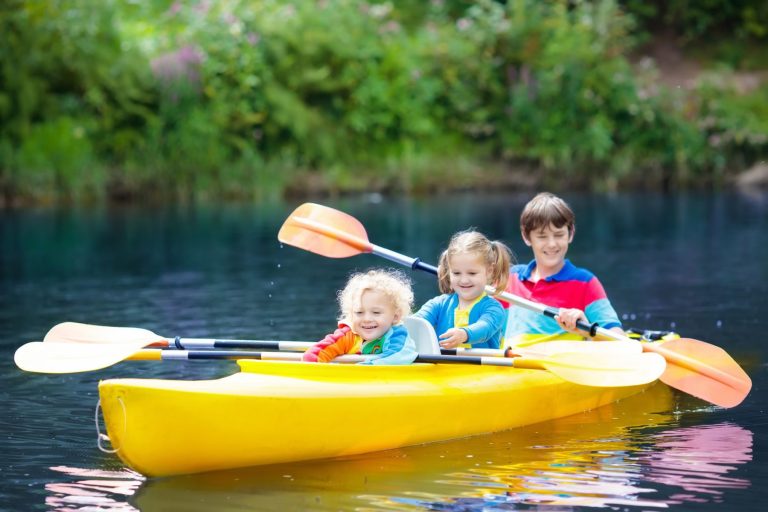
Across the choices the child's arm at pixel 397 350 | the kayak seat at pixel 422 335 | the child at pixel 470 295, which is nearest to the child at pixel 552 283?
the child at pixel 470 295

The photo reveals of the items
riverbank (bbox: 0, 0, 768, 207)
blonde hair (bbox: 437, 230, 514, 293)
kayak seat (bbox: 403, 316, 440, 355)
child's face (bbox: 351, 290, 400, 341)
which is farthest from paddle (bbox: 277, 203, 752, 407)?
riverbank (bbox: 0, 0, 768, 207)

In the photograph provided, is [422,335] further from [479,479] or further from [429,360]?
[479,479]

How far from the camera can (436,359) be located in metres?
5.78

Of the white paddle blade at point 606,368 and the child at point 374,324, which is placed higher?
the child at point 374,324

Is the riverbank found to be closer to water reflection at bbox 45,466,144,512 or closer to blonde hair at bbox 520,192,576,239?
blonde hair at bbox 520,192,576,239

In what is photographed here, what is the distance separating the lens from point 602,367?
19.6ft

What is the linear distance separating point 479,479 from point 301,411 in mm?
759

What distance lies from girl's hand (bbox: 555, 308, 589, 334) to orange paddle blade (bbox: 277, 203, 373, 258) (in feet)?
5.27

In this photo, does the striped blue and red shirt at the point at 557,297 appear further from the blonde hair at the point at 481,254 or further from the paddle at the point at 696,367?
the blonde hair at the point at 481,254

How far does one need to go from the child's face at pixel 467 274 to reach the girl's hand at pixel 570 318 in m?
0.45

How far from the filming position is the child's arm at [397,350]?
18.7 ft

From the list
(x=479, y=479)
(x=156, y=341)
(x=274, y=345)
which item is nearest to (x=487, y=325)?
(x=274, y=345)

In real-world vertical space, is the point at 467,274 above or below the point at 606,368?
above

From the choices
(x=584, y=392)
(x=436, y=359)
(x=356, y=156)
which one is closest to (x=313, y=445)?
(x=436, y=359)
